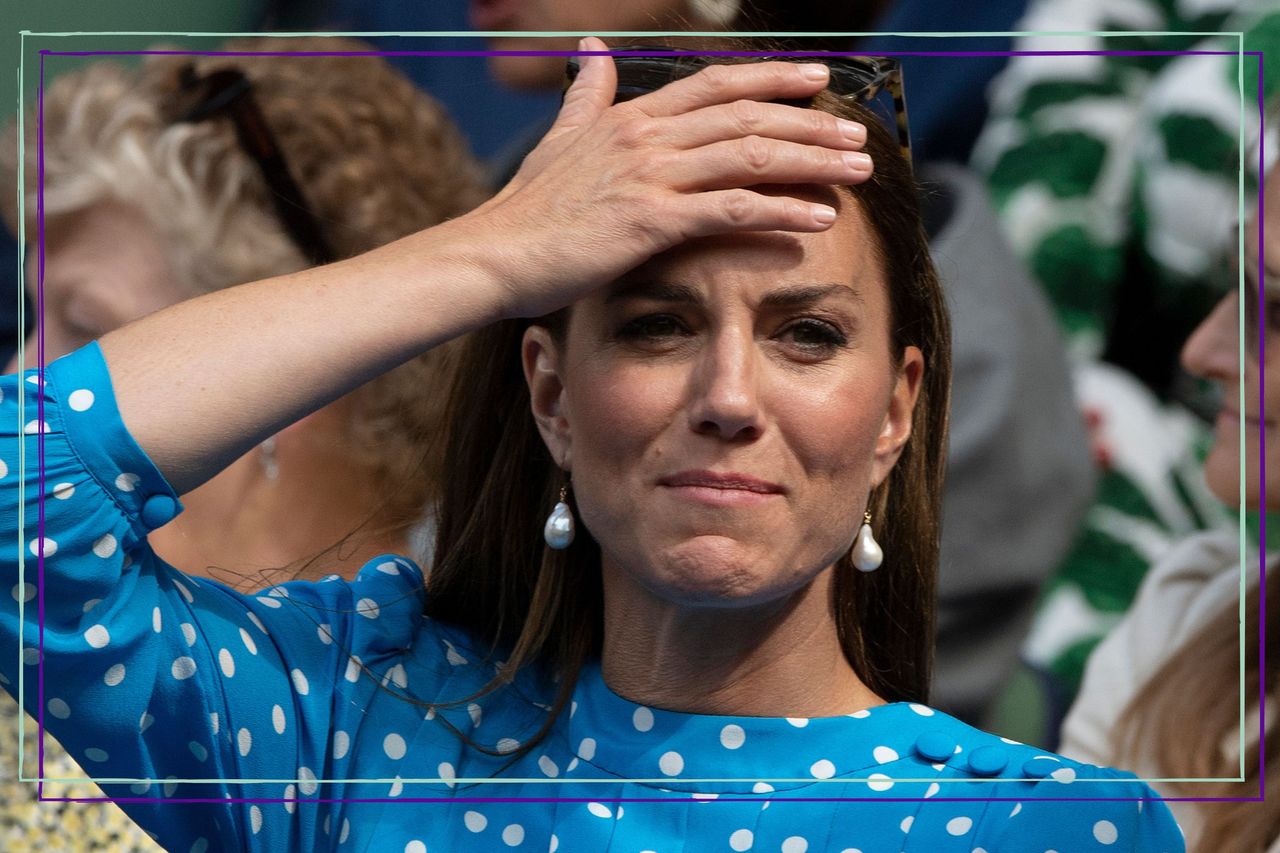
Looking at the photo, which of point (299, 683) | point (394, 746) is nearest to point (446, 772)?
point (394, 746)

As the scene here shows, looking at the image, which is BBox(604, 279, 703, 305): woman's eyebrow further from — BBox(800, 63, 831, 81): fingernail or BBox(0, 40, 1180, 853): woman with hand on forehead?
BBox(800, 63, 831, 81): fingernail

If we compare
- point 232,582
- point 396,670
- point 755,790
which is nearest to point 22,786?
point 232,582

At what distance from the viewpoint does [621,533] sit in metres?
1.68

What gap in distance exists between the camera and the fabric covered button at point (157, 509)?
1603 mm

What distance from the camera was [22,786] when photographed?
210 cm

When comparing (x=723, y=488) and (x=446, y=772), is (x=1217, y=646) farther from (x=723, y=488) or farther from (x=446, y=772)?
(x=446, y=772)

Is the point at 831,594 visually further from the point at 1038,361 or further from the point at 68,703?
the point at 68,703

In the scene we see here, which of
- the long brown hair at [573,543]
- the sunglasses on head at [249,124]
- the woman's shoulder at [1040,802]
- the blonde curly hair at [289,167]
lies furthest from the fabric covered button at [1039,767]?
the sunglasses on head at [249,124]

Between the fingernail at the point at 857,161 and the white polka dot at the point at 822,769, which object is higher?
the fingernail at the point at 857,161

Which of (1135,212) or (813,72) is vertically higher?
(813,72)

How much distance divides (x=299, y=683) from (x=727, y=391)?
1.85 ft

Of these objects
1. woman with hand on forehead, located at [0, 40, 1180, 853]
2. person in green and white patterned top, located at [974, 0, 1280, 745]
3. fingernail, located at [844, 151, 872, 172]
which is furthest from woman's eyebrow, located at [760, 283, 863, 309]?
person in green and white patterned top, located at [974, 0, 1280, 745]

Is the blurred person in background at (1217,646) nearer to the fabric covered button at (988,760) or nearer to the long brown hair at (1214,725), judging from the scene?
the long brown hair at (1214,725)

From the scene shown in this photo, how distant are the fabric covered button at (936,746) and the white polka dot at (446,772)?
476 millimetres
